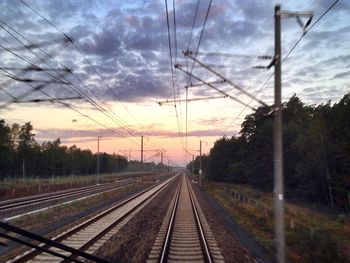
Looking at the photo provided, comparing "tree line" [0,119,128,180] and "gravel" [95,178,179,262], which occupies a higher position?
"tree line" [0,119,128,180]

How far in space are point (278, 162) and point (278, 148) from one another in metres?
0.43

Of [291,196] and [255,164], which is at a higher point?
[255,164]

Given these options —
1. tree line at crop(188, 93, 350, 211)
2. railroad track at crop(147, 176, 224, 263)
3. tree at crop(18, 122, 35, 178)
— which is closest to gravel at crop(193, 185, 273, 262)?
railroad track at crop(147, 176, 224, 263)

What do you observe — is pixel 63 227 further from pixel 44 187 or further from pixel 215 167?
pixel 215 167

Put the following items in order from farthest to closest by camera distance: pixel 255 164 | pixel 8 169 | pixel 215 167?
pixel 215 167 < pixel 8 169 < pixel 255 164

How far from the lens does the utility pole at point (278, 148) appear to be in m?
12.8

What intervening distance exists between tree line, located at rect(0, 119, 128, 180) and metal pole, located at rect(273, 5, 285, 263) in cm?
8711

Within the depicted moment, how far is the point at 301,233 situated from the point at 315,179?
34.0 metres

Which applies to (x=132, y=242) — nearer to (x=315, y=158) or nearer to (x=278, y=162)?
(x=278, y=162)

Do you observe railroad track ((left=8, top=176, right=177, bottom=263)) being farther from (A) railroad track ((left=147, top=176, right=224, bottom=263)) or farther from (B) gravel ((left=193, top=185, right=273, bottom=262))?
(B) gravel ((left=193, top=185, right=273, bottom=262))

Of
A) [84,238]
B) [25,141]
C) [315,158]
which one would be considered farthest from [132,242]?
[25,141]

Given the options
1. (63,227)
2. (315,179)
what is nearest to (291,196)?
(315,179)

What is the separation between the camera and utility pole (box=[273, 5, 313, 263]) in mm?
12805

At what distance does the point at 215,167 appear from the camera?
118 metres
